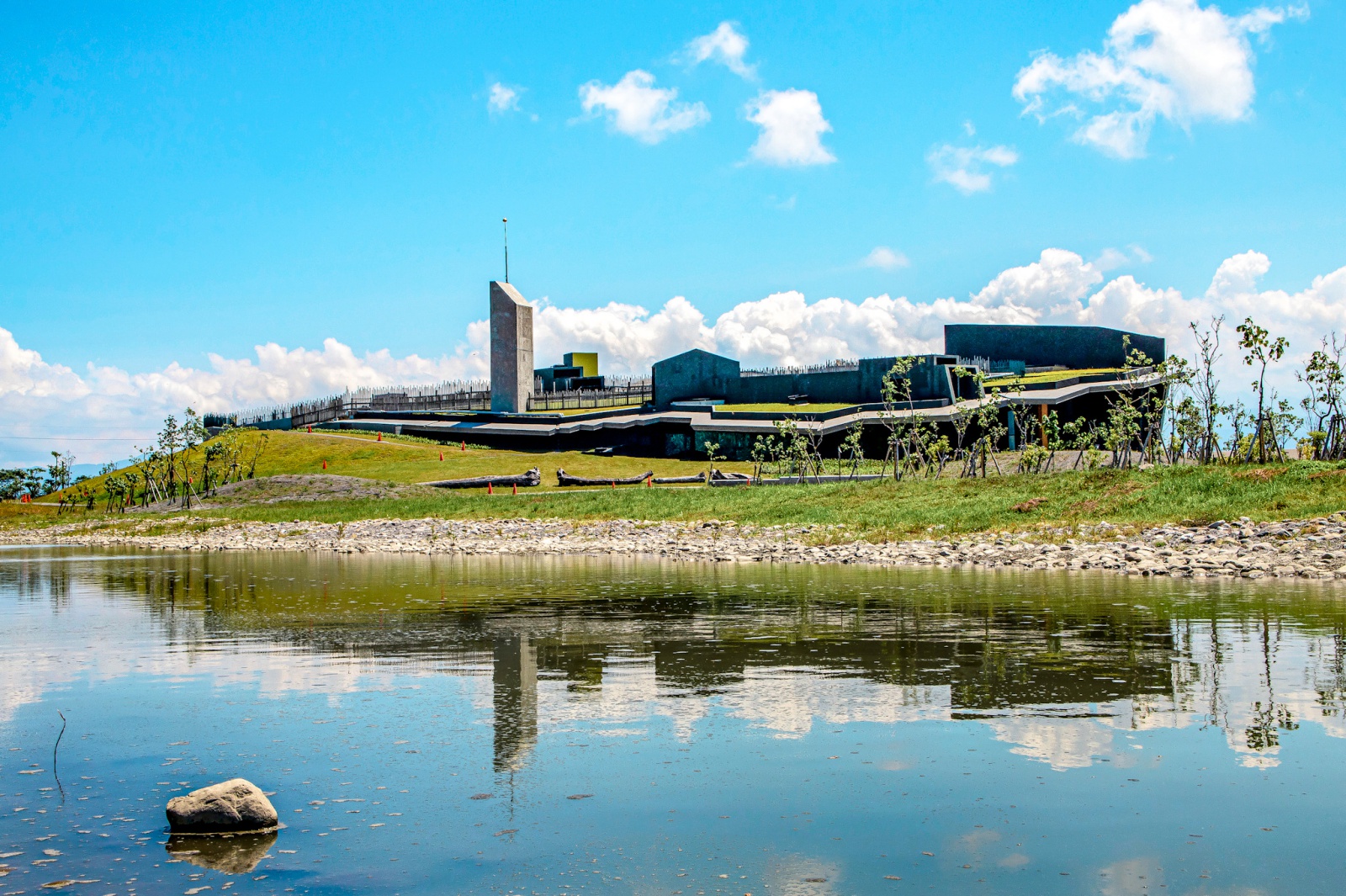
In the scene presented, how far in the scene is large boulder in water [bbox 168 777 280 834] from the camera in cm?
663

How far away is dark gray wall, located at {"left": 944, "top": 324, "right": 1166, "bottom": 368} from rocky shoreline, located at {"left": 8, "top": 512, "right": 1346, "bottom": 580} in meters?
54.7

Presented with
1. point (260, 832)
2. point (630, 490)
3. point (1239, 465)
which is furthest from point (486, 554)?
point (260, 832)

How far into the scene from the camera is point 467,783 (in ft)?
24.9

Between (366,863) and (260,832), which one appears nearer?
(366,863)

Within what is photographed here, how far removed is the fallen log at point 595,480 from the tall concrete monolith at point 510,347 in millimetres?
21457

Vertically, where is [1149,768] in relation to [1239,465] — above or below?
below

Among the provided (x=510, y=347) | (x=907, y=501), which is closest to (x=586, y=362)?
(x=510, y=347)

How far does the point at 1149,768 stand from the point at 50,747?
354 inches

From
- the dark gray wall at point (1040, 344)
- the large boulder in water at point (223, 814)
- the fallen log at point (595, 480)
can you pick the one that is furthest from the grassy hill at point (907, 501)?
the dark gray wall at point (1040, 344)

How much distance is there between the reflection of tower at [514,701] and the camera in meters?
8.48

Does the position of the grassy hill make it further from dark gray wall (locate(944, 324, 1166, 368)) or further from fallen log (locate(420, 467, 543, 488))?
dark gray wall (locate(944, 324, 1166, 368))

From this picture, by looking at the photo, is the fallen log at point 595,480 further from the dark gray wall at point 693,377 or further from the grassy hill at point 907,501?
the dark gray wall at point 693,377

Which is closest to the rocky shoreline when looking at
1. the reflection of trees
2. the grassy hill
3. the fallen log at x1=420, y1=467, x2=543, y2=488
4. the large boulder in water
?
the grassy hill

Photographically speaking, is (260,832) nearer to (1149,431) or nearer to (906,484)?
(906,484)
